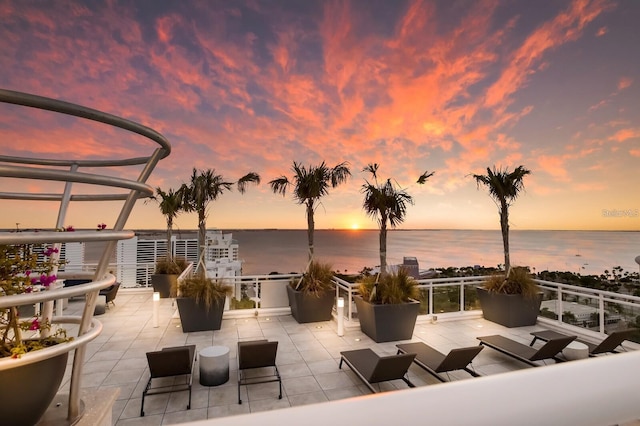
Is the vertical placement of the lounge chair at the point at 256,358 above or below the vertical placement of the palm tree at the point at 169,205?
below

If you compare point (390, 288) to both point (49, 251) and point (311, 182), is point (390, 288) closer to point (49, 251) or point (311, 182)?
point (311, 182)

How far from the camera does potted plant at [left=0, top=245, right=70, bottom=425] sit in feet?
3.64

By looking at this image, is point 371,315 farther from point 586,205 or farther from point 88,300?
point 586,205

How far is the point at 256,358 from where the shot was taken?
16.1 ft

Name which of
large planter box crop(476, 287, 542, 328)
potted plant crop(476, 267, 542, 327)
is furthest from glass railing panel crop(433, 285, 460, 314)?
large planter box crop(476, 287, 542, 328)

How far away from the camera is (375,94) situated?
393 inches

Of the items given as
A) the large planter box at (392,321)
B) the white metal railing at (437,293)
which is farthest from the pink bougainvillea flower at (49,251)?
the white metal railing at (437,293)

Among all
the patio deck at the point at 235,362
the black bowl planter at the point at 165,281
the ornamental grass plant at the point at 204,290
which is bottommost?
the patio deck at the point at 235,362

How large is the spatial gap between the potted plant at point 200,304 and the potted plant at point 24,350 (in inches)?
240

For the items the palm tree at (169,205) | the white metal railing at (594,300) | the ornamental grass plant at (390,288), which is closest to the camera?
the white metal railing at (594,300)

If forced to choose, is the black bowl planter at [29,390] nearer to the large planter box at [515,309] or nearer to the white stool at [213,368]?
the white stool at [213,368]

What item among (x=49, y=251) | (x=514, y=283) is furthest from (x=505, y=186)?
(x=49, y=251)

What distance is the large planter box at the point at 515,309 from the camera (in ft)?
24.7

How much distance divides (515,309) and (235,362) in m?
6.03
